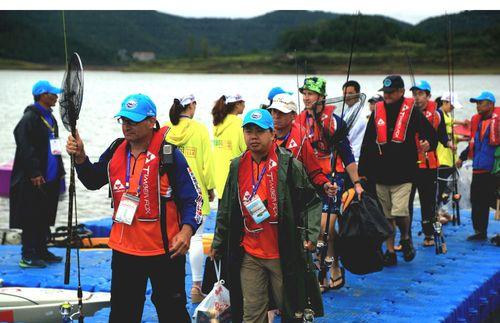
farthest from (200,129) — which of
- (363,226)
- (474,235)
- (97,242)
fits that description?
(474,235)

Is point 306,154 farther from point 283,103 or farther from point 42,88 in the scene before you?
point 42,88

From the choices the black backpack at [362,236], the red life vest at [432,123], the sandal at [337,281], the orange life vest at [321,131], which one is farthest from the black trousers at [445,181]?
the orange life vest at [321,131]

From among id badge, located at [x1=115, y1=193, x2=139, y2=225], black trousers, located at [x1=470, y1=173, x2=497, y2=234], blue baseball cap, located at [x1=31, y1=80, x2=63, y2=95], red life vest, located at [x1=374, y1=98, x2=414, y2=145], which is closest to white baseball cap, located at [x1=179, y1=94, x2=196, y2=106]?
blue baseball cap, located at [x1=31, y1=80, x2=63, y2=95]

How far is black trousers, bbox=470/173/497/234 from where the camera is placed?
35.4 ft

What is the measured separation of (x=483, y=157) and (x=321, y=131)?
165 inches

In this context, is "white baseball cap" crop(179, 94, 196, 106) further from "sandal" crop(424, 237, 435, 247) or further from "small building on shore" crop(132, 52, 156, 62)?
"small building on shore" crop(132, 52, 156, 62)

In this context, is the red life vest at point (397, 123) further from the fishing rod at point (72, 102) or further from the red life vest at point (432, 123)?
the fishing rod at point (72, 102)

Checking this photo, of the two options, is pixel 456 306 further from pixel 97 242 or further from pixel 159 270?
pixel 97 242

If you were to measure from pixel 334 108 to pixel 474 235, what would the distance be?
13.8 feet

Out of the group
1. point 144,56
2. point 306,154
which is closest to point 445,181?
point 306,154

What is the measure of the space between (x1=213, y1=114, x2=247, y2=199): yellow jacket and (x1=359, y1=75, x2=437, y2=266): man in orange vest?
170cm

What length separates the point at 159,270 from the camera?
5410 mm

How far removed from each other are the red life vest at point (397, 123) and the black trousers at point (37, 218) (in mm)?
3861

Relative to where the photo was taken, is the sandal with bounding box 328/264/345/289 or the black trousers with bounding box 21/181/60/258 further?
the black trousers with bounding box 21/181/60/258
